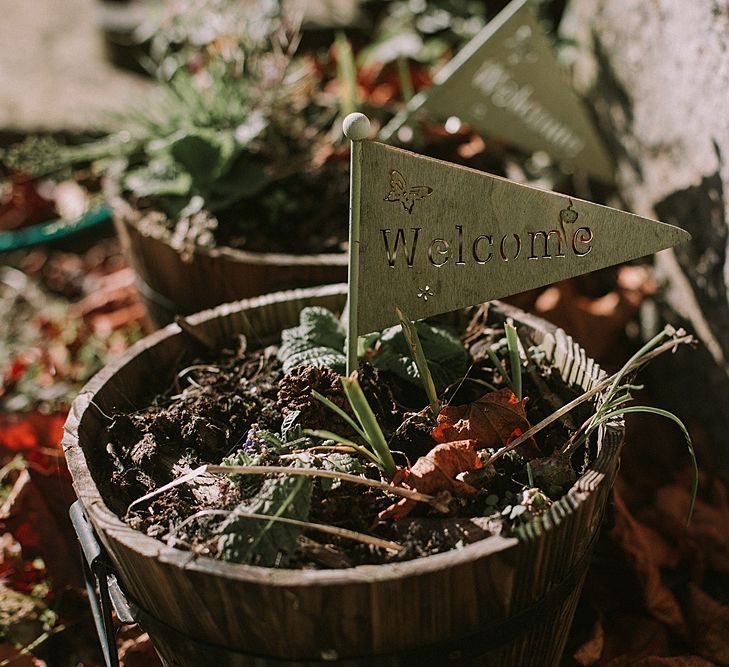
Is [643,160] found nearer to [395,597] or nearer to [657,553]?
[657,553]

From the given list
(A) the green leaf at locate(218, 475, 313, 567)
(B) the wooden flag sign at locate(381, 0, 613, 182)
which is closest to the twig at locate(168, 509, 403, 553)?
(A) the green leaf at locate(218, 475, 313, 567)

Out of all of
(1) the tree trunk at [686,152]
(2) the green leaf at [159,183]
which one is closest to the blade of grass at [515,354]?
(1) the tree trunk at [686,152]

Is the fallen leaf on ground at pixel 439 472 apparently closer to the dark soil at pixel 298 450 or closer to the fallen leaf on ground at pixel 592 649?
the dark soil at pixel 298 450

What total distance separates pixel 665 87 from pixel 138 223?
4.86 feet

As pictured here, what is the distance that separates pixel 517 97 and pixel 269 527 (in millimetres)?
1743

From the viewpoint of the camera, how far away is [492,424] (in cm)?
131

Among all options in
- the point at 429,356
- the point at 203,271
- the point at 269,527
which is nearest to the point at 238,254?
the point at 203,271

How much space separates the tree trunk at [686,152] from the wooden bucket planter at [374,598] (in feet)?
2.85

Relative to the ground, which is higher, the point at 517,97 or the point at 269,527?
the point at 517,97

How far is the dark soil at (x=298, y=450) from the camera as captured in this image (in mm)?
1139

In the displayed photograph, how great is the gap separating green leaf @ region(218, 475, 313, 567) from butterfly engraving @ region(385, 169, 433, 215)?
0.48 meters

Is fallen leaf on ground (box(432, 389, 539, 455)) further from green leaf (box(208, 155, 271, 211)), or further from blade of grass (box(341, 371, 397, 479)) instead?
green leaf (box(208, 155, 271, 211))

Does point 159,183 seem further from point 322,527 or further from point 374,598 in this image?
point 374,598

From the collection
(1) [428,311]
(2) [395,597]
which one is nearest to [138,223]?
(1) [428,311]
